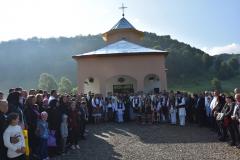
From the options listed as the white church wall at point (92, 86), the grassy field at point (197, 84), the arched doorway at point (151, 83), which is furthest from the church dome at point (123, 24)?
the grassy field at point (197, 84)

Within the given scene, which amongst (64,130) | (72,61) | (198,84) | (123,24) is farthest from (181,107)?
(72,61)

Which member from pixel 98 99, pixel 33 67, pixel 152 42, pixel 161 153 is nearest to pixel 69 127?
pixel 161 153

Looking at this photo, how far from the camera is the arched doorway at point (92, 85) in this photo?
26263 millimetres

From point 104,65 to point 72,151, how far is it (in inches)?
539

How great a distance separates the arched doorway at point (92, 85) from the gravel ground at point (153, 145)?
850 cm

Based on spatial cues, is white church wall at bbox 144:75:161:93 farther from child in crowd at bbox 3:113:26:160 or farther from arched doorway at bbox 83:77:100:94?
child in crowd at bbox 3:113:26:160

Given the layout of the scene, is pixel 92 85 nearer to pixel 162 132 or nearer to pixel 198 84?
pixel 162 132

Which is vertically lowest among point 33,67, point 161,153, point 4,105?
point 161,153

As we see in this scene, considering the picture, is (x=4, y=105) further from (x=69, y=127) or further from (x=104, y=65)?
(x=104, y=65)

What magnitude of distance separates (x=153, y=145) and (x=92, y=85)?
14.3m

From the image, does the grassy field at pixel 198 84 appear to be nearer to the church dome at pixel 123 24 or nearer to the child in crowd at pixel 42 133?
the church dome at pixel 123 24

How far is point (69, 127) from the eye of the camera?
1214cm

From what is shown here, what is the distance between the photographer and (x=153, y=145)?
42.6 ft

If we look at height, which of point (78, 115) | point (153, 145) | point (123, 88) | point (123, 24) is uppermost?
point (123, 24)
